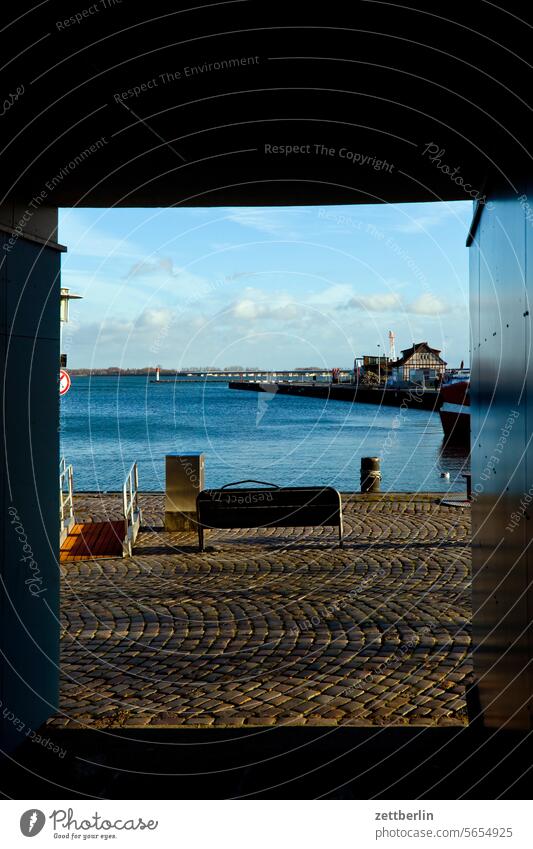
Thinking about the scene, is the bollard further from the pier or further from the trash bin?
the pier

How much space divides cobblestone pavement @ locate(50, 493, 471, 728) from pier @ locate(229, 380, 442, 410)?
65.1m

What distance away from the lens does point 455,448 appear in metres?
53.5

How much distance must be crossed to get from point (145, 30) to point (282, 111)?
0.93 meters

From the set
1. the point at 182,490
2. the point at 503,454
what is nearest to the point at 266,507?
the point at 182,490

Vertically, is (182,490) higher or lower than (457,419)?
higher

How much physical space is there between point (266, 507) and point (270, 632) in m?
3.74

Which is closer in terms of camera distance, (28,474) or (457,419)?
(28,474)

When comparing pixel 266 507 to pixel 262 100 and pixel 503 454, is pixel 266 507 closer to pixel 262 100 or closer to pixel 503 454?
pixel 503 454

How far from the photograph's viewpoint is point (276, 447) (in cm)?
5484

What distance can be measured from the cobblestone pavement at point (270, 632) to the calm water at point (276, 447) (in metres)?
17.1

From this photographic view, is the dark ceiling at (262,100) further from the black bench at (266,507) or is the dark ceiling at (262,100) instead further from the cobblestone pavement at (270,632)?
the black bench at (266,507)

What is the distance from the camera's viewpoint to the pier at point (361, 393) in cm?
9538

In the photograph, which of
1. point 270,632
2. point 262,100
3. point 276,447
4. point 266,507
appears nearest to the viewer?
point 262,100

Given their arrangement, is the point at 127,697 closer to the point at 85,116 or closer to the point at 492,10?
the point at 85,116
